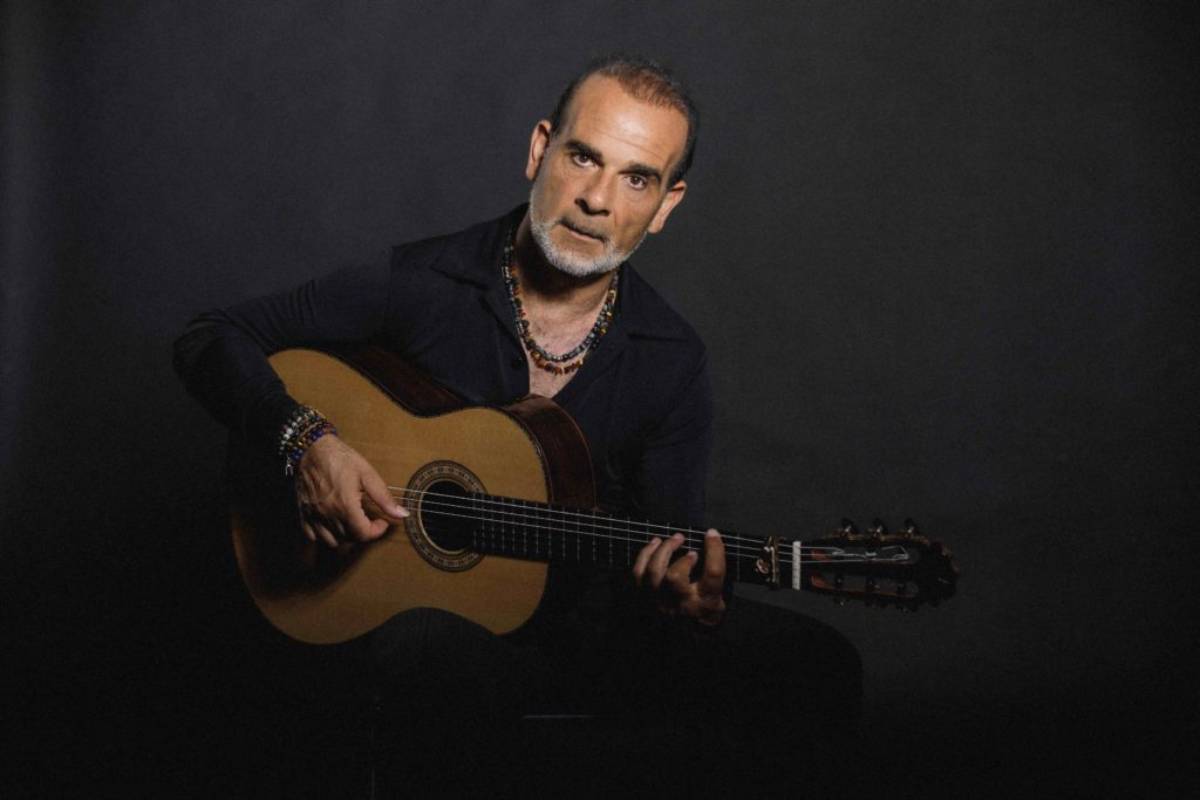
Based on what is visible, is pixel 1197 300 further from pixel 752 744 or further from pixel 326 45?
pixel 326 45

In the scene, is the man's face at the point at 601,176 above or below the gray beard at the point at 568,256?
above

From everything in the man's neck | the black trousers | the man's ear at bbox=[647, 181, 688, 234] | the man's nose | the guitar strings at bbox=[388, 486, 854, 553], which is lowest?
the black trousers

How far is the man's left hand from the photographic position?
2.29 meters

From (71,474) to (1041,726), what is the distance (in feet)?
9.64

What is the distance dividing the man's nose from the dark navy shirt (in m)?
0.26

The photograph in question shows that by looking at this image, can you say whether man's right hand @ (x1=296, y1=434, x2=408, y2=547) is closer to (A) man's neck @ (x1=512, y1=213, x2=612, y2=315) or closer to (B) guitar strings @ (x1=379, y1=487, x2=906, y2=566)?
(B) guitar strings @ (x1=379, y1=487, x2=906, y2=566)

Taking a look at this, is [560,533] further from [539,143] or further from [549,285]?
[539,143]

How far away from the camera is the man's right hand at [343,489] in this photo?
89.5 inches

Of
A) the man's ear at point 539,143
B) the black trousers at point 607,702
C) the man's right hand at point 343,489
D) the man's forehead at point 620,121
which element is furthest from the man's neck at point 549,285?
the black trousers at point 607,702

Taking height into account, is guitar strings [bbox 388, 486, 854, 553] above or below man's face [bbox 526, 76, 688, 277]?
below

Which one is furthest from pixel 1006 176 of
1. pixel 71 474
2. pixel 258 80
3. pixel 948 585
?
pixel 71 474

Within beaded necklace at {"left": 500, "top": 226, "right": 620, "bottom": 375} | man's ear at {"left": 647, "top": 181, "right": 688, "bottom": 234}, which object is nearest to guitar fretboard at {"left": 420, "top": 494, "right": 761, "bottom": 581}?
beaded necklace at {"left": 500, "top": 226, "right": 620, "bottom": 375}

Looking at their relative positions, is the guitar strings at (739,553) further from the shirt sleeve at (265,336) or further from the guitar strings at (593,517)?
the shirt sleeve at (265,336)

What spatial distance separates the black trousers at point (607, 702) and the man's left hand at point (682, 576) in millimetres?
115
